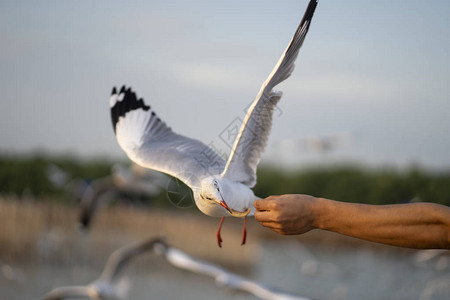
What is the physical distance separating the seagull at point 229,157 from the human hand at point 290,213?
0.31 meters

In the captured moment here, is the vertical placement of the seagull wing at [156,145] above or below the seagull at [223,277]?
above

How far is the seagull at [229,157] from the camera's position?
208 centimetres

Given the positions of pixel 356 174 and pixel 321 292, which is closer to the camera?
pixel 321 292

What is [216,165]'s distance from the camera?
105 inches

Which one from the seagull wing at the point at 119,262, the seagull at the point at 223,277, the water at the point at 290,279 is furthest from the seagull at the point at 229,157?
the water at the point at 290,279

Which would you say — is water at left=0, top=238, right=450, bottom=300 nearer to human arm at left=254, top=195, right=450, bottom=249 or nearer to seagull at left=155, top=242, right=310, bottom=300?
seagull at left=155, top=242, right=310, bottom=300

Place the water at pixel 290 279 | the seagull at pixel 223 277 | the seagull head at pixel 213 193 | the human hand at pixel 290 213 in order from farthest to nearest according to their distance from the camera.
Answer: the water at pixel 290 279, the seagull at pixel 223 277, the seagull head at pixel 213 193, the human hand at pixel 290 213

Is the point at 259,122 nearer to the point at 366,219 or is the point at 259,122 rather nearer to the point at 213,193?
the point at 213,193

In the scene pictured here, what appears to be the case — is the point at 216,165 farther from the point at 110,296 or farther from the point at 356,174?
the point at 356,174

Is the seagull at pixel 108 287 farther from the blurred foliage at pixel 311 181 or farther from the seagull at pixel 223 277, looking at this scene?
the blurred foliage at pixel 311 181

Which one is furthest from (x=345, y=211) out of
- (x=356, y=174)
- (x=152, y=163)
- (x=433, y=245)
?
(x=356, y=174)

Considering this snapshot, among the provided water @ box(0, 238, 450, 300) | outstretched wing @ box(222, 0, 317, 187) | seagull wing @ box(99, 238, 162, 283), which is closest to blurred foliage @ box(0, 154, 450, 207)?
water @ box(0, 238, 450, 300)

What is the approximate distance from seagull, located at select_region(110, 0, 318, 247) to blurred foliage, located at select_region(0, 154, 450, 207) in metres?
8.37

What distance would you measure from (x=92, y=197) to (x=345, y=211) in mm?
7400
